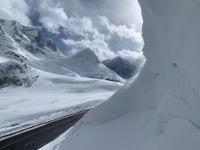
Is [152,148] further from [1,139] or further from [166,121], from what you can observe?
[1,139]

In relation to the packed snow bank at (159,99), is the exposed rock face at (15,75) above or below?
above

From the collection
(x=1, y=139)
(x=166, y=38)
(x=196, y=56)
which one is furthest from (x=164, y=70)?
(x=1, y=139)

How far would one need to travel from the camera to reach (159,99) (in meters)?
9.25

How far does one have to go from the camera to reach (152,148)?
25.3ft

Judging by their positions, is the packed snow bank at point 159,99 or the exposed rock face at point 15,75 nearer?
the packed snow bank at point 159,99

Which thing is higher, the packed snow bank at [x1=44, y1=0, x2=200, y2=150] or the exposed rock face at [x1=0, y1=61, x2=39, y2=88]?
the exposed rock face at [x1=0, y1=61, x2=39, y2=88]

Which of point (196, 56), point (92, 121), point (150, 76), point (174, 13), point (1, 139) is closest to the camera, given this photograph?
point (196, 56)

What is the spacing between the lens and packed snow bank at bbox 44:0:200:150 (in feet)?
24.1

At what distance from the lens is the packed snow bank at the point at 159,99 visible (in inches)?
290

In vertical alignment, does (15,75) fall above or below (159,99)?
above

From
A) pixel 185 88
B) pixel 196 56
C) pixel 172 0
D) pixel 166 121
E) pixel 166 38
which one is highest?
pixel 172 0

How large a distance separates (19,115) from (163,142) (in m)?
34.6

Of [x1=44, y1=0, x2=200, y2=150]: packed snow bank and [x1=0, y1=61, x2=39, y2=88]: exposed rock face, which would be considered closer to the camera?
[x1=44, y1=0, x2=200, y2=150]: packed snow bank

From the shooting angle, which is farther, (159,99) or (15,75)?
(15,75)
